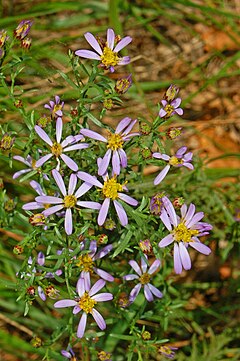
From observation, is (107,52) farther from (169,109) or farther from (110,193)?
(110,193)

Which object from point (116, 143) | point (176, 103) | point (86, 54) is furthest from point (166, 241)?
point (86, 54)

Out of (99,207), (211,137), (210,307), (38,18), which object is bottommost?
(99,207)

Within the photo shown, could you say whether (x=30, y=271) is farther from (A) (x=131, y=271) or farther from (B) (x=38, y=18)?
(B) (x=38, y=18)

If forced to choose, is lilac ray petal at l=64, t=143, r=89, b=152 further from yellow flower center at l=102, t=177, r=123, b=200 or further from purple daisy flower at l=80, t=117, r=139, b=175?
yellow flower center at l=102, t=177, r=123, b=200

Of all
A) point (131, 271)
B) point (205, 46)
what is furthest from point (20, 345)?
point (205, 46)

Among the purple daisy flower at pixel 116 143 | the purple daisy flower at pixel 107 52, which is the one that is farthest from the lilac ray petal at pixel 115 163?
the purple daisy flower at pixel 107 52

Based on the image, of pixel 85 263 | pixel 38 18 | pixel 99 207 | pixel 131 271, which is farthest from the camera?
pixel 38 18
